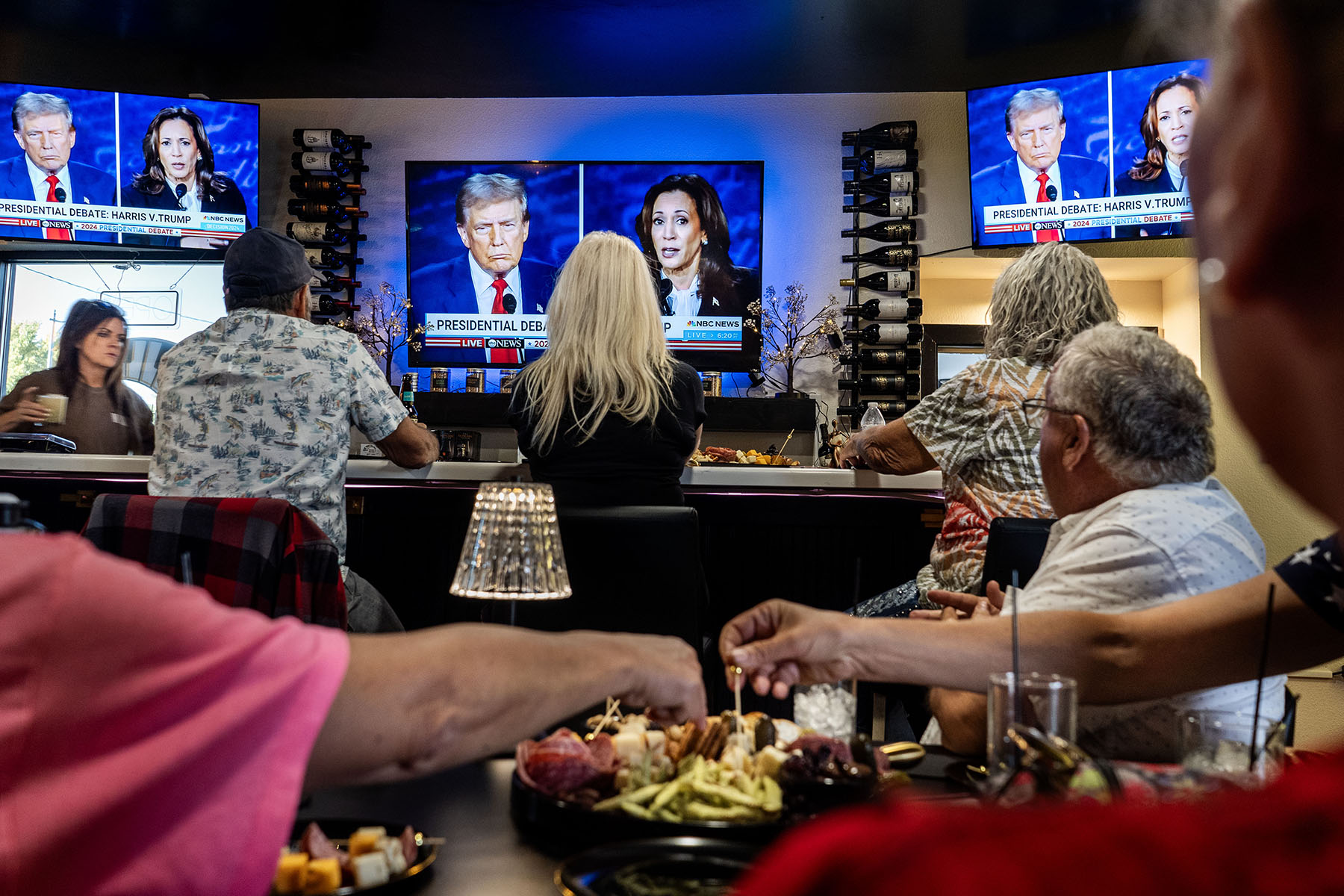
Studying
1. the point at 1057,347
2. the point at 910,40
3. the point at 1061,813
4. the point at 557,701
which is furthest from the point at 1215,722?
the point at 910,40

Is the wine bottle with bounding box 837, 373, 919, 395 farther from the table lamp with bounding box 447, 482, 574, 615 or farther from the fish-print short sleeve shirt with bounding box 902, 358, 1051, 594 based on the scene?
the table lamp with bounding box 447, 482, 574, 615

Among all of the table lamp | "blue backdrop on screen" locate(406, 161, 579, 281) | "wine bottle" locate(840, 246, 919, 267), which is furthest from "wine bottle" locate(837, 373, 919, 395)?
the table lamp

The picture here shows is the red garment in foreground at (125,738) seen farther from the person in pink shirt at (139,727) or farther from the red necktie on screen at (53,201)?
the red necktie on screen at (53,201)

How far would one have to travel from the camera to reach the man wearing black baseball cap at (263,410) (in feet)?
8.46

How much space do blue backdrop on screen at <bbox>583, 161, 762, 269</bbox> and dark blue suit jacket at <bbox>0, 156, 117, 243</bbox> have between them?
2.39m

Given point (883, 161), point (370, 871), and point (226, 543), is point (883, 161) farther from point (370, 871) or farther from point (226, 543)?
point (370, 871)

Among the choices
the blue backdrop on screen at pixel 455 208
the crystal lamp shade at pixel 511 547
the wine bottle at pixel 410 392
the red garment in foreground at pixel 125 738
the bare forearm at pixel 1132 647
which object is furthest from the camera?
the blue backdrop on screen at pixel 455 208

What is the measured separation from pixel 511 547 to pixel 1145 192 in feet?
12.6

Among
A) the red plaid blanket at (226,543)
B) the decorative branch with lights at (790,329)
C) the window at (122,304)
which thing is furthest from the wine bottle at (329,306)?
the red plaid blanket at (226,543)

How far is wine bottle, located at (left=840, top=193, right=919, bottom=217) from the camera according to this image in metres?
5.31

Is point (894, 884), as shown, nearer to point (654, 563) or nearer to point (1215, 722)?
point (1215, 722)

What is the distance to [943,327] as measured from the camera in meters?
5.68

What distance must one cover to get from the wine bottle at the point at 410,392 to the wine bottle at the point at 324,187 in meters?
1.03

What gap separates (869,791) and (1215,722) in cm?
33
